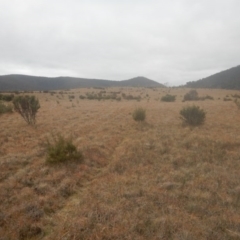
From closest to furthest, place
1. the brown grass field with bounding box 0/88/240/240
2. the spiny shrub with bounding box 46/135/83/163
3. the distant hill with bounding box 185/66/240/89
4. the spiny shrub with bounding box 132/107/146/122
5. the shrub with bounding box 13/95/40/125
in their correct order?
the brown grass field with bounding box 0/88/240/240, the spiny shrub with bounding box 46/135/83/163, the shrub with bounding box 13/95/40/125, the spiny shrub with bounding box 132/107/146/122, the distant hill with bounding box 185/66/240/89

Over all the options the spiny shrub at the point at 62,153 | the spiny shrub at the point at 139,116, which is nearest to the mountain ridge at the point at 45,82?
the spiny shrub at the point at 139,116

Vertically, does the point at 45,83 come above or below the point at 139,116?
above

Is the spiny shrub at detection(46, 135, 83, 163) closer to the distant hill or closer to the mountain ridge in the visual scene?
the distant hill

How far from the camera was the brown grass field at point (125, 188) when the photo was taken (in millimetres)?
5324

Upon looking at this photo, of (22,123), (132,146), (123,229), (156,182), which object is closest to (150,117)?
(132,146)

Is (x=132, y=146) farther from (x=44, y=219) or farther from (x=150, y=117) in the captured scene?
(x=150, y=117)

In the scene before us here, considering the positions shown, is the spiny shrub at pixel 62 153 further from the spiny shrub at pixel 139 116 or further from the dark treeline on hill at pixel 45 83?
the dark treeline on hill at pixel 45 83

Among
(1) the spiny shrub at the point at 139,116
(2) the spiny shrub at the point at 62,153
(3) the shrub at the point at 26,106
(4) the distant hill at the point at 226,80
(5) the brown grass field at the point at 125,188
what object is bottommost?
(5) the brown grass field at the point at 125,188

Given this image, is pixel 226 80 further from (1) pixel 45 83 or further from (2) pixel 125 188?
(2) pixel 125 188

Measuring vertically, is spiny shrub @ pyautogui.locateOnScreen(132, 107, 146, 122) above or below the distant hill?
below

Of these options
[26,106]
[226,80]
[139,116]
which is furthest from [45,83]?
[139,116]

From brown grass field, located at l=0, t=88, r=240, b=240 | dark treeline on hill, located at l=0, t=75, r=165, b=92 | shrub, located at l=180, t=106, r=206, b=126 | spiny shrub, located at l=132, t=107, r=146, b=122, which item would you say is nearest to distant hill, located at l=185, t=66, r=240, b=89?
dark treeline on hill, located at l=0, t=75, r=165, b=92

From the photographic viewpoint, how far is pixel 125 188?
721cm

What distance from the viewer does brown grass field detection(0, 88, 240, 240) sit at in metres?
5.32
